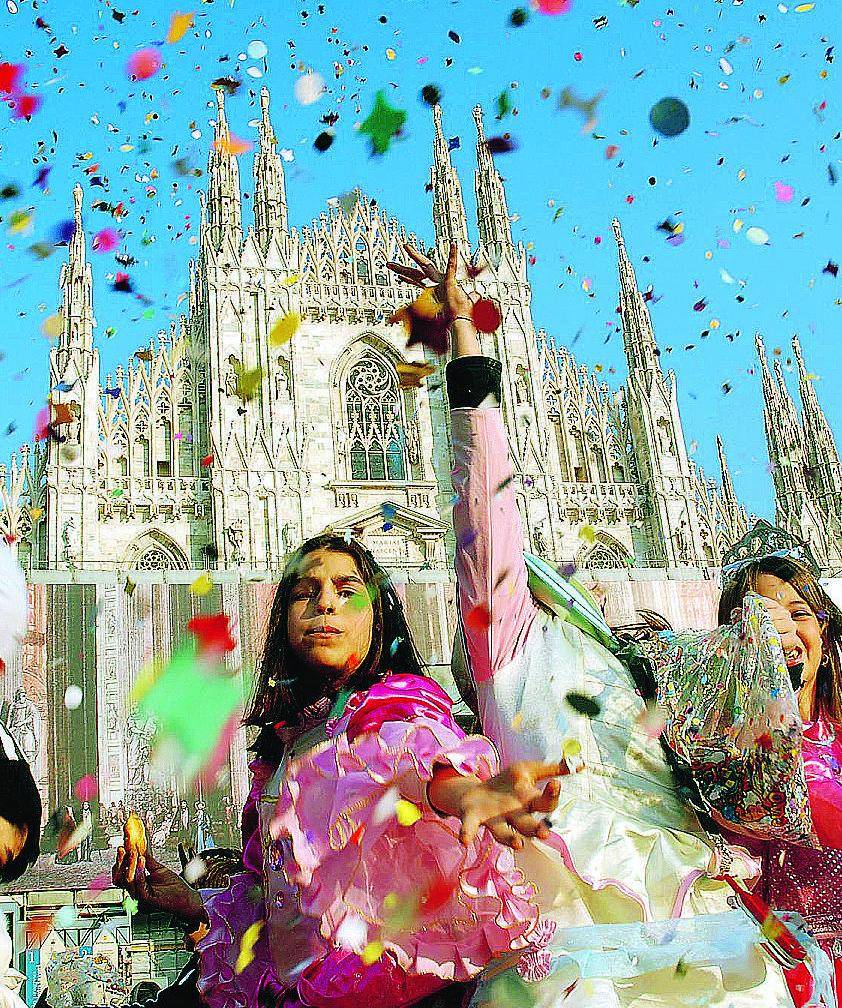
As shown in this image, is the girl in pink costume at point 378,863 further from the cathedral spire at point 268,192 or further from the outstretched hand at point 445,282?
the cathedral spire at point 268,192

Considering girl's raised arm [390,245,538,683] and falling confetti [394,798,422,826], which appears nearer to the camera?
falling confetti [394,798,422,826]

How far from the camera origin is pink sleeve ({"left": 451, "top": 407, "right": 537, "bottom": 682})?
75.5 inches

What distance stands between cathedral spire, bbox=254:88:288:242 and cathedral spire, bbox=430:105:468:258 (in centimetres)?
341

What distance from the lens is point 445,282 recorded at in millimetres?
2143

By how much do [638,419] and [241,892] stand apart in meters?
21.3

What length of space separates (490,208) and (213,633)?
1243cm

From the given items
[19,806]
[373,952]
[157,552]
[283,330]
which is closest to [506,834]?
[373,952]

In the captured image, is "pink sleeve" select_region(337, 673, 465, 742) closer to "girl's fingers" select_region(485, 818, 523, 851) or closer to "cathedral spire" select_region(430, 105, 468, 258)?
"girl's fingers" select_region(485, 818, 523, 851)

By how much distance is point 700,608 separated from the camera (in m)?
18.2

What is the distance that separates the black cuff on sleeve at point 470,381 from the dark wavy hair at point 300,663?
416 millimetres

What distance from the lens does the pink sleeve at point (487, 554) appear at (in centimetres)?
192

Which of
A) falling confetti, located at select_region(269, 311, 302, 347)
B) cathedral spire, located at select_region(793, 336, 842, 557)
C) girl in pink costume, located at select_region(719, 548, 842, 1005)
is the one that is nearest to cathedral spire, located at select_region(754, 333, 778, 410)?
cathedral spire, located at select_region(793, 336, 842, 557)

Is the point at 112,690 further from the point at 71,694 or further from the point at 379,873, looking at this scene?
the point at 379,873

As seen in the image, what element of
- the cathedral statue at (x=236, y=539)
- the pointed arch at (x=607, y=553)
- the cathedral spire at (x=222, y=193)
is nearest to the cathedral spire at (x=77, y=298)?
the cathedral spire at (x=222, y=193)
